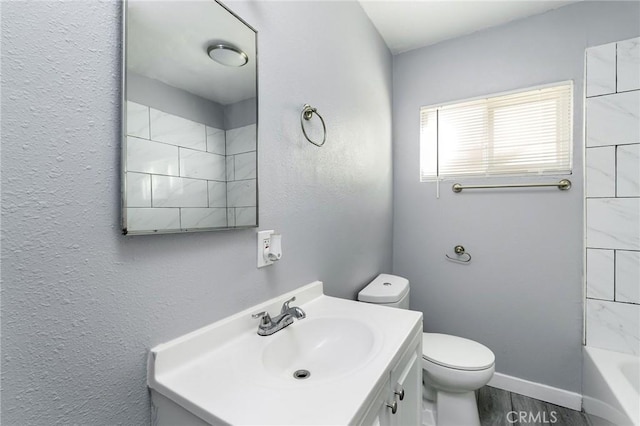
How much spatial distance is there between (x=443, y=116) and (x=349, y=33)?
3.13 feet

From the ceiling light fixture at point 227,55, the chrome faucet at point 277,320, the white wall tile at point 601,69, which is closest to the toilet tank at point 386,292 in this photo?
the chrome faucet at point 277,320

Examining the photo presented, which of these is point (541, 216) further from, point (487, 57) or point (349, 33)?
point (349, 33)

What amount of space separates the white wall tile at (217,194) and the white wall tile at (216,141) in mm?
100

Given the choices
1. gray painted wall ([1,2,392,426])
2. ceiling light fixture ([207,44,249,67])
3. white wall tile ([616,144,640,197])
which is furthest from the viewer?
white wall tile ([616,144,640,197])

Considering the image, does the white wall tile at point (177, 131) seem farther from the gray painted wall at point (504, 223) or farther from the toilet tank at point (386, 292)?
the gray painted wall at point (504, 223)

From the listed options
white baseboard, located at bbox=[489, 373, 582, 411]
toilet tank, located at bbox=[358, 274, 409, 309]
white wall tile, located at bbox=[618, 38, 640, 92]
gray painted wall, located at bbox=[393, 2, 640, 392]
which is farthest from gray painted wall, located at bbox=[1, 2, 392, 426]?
white wall tile, located at bbox=[618, 38, 640, 92]

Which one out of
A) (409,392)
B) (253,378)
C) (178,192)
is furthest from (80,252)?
(409,392)

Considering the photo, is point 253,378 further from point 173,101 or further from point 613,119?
point 613,119

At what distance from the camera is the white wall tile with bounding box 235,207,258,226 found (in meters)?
0.95

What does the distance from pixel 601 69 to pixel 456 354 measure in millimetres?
1830

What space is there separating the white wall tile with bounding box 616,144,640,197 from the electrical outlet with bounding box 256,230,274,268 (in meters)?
1.97

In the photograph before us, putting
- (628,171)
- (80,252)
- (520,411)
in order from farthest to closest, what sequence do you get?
(520,411)
(628,171)
(80,252)

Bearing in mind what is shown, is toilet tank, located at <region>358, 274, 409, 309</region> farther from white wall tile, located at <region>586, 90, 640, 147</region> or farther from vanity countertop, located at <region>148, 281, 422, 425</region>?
white wall tile, located at <region>586, 90, 640, 147</region>

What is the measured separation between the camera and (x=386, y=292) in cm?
168
